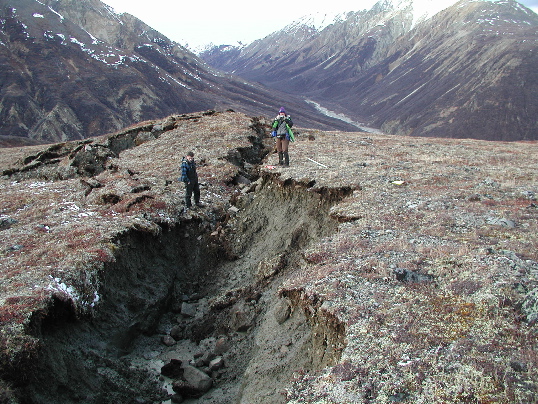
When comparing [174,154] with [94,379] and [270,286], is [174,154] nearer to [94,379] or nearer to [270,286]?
[270,286]

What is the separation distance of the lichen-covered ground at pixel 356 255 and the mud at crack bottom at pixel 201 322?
187 mm

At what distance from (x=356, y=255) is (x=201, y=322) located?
7.48 m

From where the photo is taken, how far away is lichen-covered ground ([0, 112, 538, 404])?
24.5 feet

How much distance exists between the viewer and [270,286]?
15.4 meters

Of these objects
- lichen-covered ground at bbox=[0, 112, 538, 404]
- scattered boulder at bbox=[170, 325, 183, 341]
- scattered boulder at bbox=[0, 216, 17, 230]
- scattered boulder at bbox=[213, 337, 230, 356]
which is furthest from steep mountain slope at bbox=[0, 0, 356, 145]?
scattered boulder at bbox=[213, 337, 230, 356]

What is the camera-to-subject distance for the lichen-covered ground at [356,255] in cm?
748

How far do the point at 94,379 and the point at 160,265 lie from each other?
6.93 m

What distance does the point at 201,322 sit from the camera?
1578 cm

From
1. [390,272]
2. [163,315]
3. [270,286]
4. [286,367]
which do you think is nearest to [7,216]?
[163,315]

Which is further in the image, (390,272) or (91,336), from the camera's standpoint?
(91,336)

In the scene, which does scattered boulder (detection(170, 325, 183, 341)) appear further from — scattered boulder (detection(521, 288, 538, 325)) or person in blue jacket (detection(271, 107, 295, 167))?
scattered boulder (detection(521, 288, 538, 325))

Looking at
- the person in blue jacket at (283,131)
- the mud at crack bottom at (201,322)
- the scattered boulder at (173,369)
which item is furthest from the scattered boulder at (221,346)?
the person in blue jacket at (283,131)

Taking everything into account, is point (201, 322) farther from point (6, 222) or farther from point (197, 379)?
point (6, 222)

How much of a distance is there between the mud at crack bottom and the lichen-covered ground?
19 centimetres
